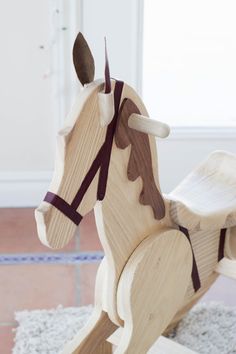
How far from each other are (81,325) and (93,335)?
27cm

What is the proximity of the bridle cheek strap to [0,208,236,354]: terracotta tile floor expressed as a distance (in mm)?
516

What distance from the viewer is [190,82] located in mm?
1703

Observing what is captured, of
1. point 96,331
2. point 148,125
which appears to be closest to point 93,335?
point 96,331

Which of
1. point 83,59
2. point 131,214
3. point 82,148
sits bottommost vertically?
point 131,214

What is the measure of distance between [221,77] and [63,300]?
2.84 ft

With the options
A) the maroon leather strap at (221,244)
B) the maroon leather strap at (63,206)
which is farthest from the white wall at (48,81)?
the maroon leather strap at (63,206)

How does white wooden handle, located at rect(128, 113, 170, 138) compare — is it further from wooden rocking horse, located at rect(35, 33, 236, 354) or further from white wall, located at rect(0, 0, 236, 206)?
white wall, located at rect(0, 0, 236, 206)

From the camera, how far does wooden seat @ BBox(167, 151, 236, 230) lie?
2.82 feet

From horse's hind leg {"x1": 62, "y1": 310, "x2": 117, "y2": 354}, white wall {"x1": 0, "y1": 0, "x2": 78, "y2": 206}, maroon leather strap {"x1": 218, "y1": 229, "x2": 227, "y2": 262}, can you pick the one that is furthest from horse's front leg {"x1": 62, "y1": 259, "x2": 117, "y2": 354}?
white wall {"x1": 0, "y1": 0, "x2": 78, "y2": 206}

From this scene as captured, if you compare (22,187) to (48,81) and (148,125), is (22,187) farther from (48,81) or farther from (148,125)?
(148,125)

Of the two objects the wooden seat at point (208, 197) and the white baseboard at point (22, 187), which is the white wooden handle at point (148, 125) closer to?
the wooden seat at point (208, 197)

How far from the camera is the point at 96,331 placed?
900 millimetres

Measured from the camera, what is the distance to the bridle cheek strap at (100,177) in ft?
2.25

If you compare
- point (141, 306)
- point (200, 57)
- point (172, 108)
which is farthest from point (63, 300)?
point (200, 57)
